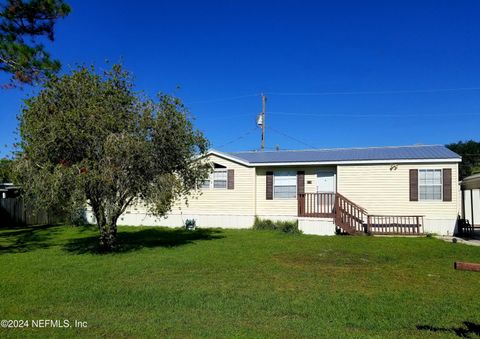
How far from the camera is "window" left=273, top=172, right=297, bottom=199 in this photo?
739 inches

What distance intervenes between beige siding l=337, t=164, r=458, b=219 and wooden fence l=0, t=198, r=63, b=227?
15.8 m

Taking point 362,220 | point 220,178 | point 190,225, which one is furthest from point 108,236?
point 362,220

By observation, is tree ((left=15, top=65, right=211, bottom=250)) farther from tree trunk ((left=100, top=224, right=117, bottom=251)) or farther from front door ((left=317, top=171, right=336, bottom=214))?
front door ((left=317, top=171, right=336, bottom=214))

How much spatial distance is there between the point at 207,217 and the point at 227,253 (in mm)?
8535

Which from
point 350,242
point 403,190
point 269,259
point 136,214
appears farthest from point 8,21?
point 403,190

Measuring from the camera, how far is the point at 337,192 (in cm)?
1759

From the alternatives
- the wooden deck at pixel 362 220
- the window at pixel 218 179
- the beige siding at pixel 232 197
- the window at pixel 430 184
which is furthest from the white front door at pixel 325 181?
the window at pixel 218 179

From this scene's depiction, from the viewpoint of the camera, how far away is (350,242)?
45.1 ft

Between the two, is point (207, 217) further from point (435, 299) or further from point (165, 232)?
point (435, 299)

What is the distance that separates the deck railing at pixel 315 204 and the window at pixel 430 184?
142 inches

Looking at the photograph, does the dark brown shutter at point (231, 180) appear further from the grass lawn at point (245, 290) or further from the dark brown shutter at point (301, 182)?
the grass lawn at point (245, 290)

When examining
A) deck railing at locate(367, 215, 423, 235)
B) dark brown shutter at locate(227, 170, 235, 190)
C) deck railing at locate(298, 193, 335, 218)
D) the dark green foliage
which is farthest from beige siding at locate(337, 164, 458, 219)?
dark brown shutter at locate(227, 170, 235, 190)

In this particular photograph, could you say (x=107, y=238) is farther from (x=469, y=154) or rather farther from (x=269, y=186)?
(x=469, y=154)

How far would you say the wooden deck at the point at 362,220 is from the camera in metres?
16.2
